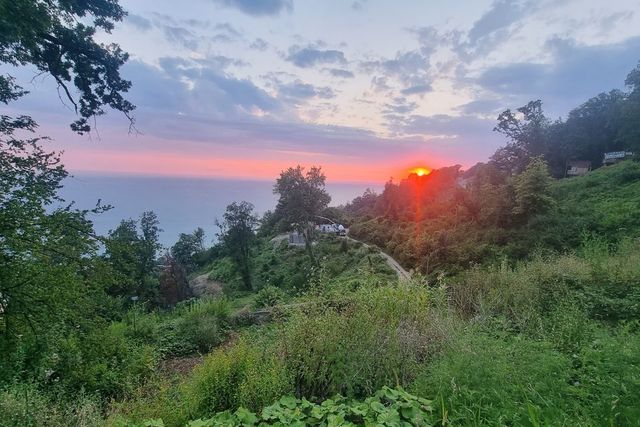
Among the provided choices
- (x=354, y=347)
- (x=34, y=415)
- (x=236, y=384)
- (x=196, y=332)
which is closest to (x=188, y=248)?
(x=196, y=332)

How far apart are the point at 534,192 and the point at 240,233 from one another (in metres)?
19.6

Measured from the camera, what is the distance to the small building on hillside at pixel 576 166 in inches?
1266

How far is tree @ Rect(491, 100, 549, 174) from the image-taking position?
26.2 meters

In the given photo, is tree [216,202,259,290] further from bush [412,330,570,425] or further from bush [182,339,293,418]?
bush [412,330,570,425]

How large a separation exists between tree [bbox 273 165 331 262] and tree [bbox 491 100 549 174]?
551 inches

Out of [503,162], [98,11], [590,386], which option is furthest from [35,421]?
[503,162]

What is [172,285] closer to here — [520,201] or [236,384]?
[520,201]

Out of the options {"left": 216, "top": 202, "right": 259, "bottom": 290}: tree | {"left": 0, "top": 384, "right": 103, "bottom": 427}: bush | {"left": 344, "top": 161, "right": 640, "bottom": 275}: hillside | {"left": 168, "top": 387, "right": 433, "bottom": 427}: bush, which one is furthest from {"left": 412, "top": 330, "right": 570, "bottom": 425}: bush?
{"left": 216, "top": 202, "right": 259, "bottom": 290}: tree

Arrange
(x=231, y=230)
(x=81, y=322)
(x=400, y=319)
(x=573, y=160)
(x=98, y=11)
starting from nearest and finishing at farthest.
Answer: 1. (x=400, y=319)
2. (x=81, y=322)
3. (x=98, y=11)
4. (x=231, y=230)
5. (x=573, y=160)

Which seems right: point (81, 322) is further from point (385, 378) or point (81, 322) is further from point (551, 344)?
point (551, 344)

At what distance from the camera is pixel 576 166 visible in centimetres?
3297

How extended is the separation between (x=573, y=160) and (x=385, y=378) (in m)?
39.6

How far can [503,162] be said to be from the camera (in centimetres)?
2662

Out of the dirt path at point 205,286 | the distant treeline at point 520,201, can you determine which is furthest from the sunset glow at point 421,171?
the dirt path at point 205,286
